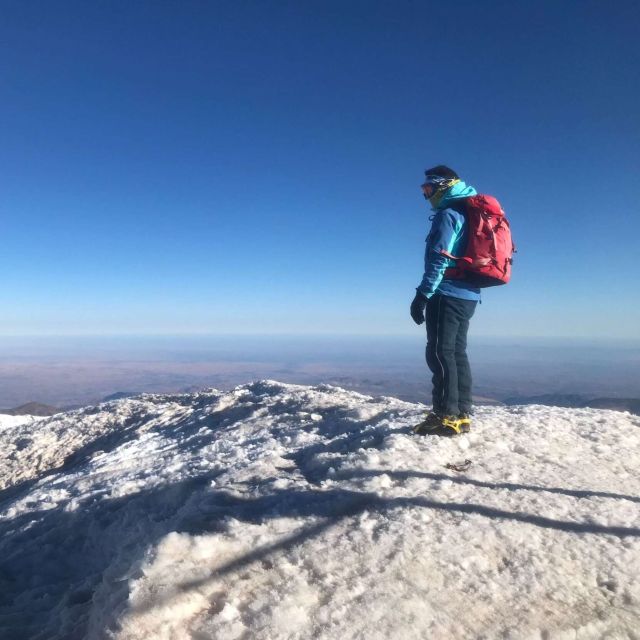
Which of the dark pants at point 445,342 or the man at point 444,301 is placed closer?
the man at point 444,301

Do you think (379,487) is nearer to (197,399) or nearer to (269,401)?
(269,401)

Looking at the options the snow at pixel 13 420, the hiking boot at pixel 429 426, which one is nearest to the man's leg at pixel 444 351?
the hiking boot at pixel 429 426

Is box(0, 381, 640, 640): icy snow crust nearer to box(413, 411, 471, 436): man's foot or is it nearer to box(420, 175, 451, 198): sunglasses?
box(413, 411, 471, 436): man's foot

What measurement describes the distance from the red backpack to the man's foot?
5.85 ft

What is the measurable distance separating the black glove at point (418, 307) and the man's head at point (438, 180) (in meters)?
1.33

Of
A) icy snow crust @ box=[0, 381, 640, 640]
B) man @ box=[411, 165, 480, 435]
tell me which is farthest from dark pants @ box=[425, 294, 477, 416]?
icy snow crust @ box=[0, 381, 640, 640]

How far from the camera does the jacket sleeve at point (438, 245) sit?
18.5 feet

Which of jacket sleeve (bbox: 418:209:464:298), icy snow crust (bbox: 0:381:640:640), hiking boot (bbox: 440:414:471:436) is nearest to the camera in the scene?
icy snow crust (bbox: 0:381:640:640)

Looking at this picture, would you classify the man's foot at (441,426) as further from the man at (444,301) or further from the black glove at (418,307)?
the black glove at (418,307)

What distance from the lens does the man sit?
18.7ft

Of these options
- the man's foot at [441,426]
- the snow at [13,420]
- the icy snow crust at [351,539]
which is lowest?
the snow at [13,420]

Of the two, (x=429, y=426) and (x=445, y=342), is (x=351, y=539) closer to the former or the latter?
(x=429, y=426)

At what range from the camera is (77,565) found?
5.07m

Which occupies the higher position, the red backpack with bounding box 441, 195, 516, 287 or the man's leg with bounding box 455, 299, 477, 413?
the red backpack with bounding box 441, 195, 516, 287
